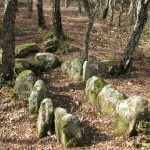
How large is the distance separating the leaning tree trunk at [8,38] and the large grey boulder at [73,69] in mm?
2096

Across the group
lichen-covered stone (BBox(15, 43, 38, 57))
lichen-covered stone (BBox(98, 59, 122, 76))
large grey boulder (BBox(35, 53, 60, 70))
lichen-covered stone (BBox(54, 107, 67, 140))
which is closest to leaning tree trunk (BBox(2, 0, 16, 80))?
large grey boulder (BBox(35, 53, 60, 70))

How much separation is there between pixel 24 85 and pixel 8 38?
1.91m

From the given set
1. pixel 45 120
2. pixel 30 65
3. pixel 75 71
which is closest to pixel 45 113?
pixel 45 120

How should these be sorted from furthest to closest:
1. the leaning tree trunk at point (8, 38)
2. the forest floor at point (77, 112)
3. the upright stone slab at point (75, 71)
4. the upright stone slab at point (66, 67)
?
1. the upright stone slab at point (66, 67)
2. the upright stone slab at point (75, 71)
3. the leaning tree trunk at point (8, 38)
4. the forest floor at point (77, 112)

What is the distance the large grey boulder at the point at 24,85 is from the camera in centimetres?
1096

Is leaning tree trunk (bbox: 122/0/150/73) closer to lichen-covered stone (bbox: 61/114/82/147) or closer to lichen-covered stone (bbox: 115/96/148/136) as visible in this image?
lichen-covered stone (bbox: 115/96/148/136)

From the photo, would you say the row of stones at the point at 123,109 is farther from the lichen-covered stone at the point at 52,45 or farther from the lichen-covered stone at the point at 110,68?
the lichen-covered stone at the point at 52,45

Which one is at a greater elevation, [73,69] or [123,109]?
[73,69]

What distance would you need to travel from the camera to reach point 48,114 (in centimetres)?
922

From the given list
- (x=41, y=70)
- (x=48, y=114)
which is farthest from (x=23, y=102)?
(x=41, y=70)

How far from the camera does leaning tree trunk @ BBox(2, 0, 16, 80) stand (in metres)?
11.5

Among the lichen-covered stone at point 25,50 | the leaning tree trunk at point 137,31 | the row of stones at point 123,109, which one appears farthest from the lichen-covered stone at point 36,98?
the lichen-covered stone at point 25,50

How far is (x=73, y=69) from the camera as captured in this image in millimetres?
12656

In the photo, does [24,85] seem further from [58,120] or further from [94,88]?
[58,120]
